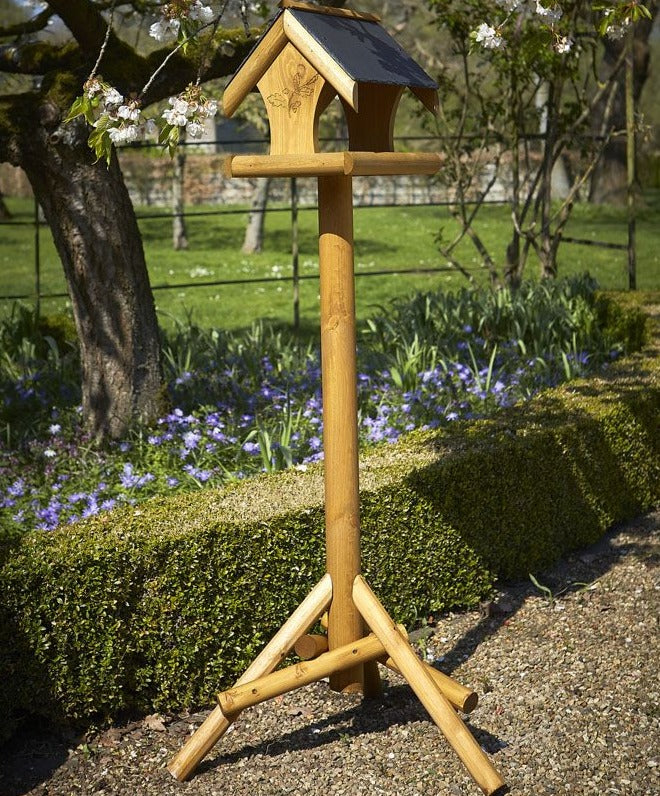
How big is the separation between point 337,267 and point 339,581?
0.94m

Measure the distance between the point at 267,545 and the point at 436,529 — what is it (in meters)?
0.73

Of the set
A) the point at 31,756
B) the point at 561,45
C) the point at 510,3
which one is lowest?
the point at 31,756

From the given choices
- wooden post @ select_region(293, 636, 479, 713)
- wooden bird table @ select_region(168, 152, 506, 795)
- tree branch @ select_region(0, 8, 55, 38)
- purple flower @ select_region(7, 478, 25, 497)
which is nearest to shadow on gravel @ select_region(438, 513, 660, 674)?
wooden post @ select_region(293, 636, 479, 713)

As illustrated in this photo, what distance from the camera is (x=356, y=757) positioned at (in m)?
3.10

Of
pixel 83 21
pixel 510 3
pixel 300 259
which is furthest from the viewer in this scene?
pixel 300 259

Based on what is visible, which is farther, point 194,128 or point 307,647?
point 307,647

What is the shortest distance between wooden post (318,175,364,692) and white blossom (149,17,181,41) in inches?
27.7

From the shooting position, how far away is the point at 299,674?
2.98 meters

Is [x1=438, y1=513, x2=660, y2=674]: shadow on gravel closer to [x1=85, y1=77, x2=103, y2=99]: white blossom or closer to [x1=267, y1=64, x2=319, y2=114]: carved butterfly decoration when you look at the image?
[x1=267, y1=64, x2=319, y2=114]: carved butterfly decoration

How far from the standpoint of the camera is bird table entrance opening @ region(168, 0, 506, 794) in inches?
110

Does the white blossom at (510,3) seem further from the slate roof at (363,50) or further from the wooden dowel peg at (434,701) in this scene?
the wooden dowel peg at (434,701)

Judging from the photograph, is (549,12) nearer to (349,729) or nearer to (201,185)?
(349,729)

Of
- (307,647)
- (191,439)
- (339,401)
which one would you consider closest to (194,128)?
(339,401)

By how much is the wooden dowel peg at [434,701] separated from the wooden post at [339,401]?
133 millimetres
